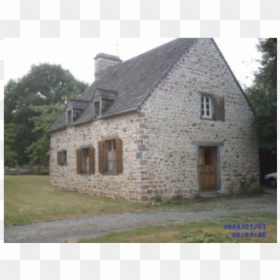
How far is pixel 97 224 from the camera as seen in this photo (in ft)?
28.1

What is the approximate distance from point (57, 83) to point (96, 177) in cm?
2340

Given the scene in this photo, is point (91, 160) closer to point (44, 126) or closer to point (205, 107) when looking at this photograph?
point (205, 107)

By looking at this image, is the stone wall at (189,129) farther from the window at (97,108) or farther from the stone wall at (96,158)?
the window at (97,108)

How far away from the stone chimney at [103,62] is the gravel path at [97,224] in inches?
538

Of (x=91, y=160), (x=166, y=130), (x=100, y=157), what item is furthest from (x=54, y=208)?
(x=166, y=130)

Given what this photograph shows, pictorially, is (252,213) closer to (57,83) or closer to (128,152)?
A: (128,152)

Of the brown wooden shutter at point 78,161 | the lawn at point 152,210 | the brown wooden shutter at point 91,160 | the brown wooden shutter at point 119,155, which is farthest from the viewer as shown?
the brown wooden shutter at point 78,161

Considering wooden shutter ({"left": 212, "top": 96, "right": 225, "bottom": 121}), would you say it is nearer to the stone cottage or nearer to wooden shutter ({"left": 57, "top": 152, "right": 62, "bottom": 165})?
the stone cottage

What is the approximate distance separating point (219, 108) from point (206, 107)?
658mm

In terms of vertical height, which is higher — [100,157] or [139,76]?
[139,76]

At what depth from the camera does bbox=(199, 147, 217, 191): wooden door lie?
47.9ft

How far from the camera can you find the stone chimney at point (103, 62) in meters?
22.1

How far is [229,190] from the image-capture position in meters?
15.3
